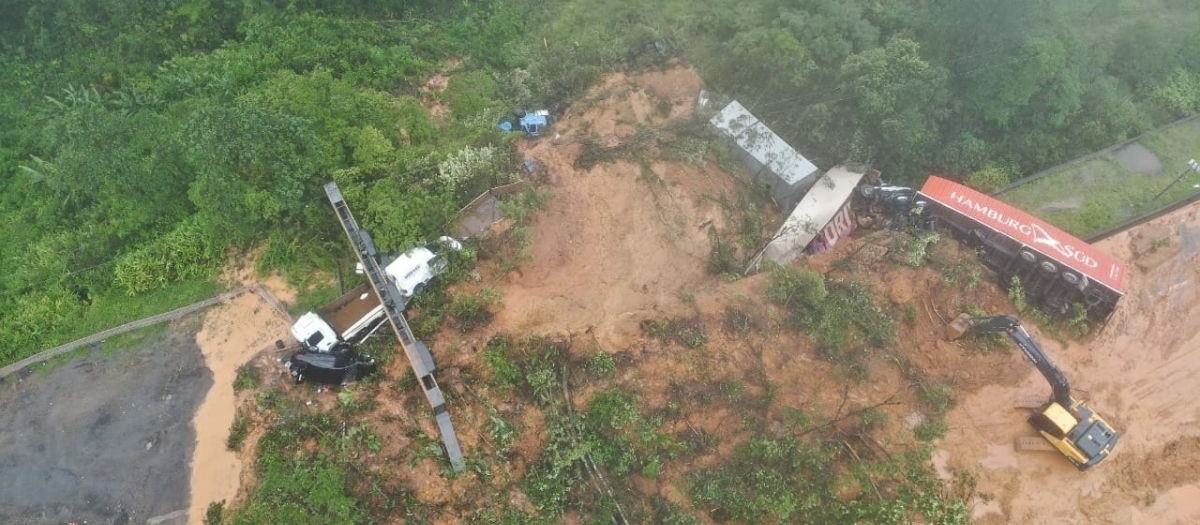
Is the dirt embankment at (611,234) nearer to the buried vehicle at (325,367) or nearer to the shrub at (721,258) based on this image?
the shrub at (721,258)

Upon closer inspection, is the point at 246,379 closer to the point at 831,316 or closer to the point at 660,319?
the point at 660,319

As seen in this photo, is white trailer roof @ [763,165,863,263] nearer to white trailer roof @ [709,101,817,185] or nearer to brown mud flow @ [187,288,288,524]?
white trailer roof @ [709,101,817,185]

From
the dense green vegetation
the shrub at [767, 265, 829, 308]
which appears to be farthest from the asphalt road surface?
the shrub at [767, 265, 829, 308]

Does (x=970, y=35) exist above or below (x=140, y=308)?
above

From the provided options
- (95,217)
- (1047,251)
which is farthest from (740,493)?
(95,217)

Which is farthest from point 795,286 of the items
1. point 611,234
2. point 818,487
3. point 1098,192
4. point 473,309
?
point 1098,192

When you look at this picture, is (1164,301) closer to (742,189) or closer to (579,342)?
(742,189)

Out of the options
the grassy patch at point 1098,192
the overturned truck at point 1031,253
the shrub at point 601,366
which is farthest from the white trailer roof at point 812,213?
the shrub at point 601,366
